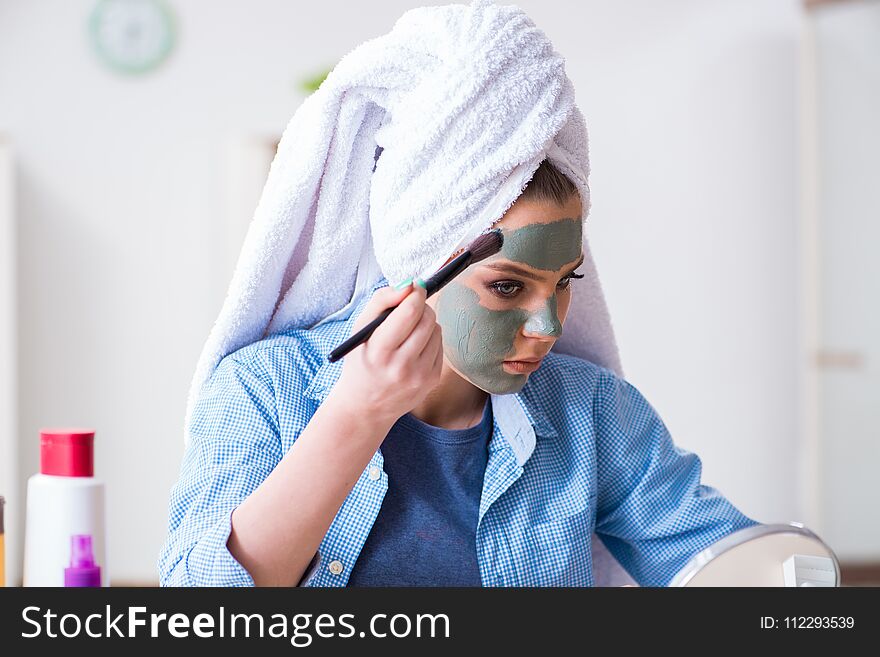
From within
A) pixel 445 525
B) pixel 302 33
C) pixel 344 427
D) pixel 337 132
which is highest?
pixel 302 33

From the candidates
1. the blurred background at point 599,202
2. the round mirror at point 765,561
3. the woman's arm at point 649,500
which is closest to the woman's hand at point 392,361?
the round mirror at point 765,561

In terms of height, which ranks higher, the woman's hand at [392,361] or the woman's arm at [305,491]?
the woman's hand at [392,361]

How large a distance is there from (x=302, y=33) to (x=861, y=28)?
1698 millimetres

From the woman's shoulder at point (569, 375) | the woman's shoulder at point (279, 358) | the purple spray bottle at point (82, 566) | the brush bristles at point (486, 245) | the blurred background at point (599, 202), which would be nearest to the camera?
the purple spray bottle at point (82, 566)

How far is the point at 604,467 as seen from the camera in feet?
3.08

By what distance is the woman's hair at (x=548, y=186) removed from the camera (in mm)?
790

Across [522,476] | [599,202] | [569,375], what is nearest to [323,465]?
[522,476]

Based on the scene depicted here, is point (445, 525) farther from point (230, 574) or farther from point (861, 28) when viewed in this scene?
point (861, 28)

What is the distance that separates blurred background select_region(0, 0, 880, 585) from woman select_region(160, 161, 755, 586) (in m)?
1.89

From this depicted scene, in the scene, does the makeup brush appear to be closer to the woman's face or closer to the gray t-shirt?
the woman's face

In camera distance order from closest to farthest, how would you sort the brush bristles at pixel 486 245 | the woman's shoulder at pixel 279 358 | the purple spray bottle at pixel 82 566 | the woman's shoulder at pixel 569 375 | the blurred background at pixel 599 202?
the purple spray bottle at pixel 82 566 < the brush bristles at pixel 486 245 < the woman's shoulder at pixel 279 358 < the woman's shoulder at pixel 569 375 < the blurred background at pixel 599 202

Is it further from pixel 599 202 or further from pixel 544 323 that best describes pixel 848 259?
pixel 544 323

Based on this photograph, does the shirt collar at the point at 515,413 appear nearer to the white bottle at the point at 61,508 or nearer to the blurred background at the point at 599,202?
the white bottle at the point at 61,508

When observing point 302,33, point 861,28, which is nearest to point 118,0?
point 302,33
